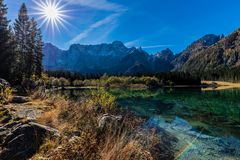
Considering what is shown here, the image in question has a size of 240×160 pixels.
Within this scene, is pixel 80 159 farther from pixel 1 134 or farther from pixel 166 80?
pixel 166 80

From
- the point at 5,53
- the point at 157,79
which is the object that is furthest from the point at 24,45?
the point at 157,79

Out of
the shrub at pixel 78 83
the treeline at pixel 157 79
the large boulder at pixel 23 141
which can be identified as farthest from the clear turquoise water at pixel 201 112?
the shrub at pixel 78 83

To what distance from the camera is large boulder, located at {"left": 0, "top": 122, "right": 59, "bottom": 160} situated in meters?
8.45

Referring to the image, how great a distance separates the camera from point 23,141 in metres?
8.92

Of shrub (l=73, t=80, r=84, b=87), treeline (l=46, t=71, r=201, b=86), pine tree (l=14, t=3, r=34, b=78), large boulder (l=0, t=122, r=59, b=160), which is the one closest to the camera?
large boulder (l=0, t=122, r=59, b=160)

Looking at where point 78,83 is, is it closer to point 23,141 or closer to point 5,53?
point 5,53

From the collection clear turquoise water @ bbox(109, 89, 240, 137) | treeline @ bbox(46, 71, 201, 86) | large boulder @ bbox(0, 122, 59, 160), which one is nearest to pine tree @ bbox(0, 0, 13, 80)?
clear turquoise water @ bbox(109, 89, 240, 137)

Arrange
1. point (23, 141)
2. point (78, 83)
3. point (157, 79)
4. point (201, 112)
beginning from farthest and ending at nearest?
1. point (78, 83)
2. point (157, 79)
3. point (201, 112)
4. point (23, 141)

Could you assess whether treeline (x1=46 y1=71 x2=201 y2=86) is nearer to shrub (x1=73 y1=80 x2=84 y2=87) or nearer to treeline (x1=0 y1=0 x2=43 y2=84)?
shrub (x1=73 y1=80 x2=84 y2=87)

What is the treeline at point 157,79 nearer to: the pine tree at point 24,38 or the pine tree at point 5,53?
the pine tree at point 24,38

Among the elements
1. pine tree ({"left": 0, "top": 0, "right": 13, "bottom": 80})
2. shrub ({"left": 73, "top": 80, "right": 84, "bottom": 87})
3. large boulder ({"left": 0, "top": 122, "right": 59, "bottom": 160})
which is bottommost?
shrub ({"left": 73, "top": 80, "right": 84, "bottom": 87})

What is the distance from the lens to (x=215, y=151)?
1719cm

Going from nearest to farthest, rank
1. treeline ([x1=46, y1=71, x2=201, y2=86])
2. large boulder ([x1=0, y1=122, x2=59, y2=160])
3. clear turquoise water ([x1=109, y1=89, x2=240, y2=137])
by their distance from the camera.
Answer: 1. large boulder ([x1=0, y1=122, x2=59, y2=160])
2. clear turquoise water ([x1=109, y1=89, x2=240, y2=137])
3. treeline ([x1=46, y1=71, x2=201, y2=86])

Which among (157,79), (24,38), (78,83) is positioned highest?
(24,38)
